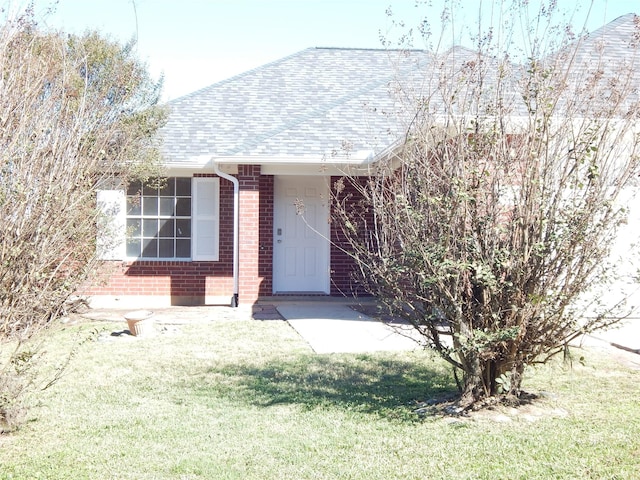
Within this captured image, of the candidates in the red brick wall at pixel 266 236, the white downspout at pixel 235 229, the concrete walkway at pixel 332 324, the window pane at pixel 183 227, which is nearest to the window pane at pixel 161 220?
the window pane at pixel 183 227

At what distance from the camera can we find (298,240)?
577 inches

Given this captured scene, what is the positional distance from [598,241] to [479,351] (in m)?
1.33

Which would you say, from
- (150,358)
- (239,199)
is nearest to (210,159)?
(239,199)

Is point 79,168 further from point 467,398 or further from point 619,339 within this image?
point 619,339

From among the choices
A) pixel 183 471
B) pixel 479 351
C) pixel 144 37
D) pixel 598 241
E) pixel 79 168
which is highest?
pixel 144 37

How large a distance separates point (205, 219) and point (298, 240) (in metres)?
1.97

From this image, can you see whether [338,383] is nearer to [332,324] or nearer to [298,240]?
[332,324]

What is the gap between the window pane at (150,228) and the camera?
13891 millimetres

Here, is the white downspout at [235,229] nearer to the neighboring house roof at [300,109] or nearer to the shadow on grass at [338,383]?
the neighboring house roof at [300,109]

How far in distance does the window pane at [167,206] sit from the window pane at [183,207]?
0.09 meters

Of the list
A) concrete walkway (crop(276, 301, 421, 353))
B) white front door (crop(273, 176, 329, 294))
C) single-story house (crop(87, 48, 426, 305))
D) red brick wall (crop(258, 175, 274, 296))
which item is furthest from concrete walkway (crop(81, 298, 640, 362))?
white front door (crop(273, 176, 329, 294))

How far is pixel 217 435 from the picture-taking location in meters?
5.65

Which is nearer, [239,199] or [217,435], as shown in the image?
[217,435]

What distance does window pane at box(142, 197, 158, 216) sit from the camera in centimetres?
1390
